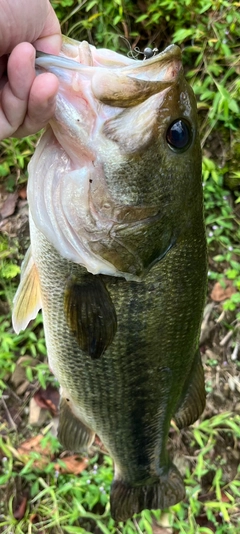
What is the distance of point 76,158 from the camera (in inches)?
47.8

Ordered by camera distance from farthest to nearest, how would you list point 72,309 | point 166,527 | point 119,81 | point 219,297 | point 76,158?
point 219,297 < point 166,527 < point 72,309 < point 76,158 < point 119,81

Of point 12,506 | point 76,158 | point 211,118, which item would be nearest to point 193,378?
point 76,158

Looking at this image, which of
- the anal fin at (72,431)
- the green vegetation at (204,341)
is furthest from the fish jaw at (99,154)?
the green vegetation at (204,341)

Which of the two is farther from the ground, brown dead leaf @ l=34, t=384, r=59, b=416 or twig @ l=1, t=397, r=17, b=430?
twig @ l=1, t=397, r=17, b=430

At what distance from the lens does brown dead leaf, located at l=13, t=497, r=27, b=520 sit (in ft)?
8.01

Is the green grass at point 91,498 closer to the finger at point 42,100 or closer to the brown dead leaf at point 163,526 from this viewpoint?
the brown dead leaf at point 163,526

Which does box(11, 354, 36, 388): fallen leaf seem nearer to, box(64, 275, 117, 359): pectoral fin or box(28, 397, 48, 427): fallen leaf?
box(28, 397, 48, 427): fallen leaf

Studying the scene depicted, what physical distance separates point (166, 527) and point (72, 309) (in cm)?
166

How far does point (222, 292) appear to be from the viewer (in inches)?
112

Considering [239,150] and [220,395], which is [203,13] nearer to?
[239,150]

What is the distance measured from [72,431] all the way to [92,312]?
73 cm

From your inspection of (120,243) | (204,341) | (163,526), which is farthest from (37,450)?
(120,243)

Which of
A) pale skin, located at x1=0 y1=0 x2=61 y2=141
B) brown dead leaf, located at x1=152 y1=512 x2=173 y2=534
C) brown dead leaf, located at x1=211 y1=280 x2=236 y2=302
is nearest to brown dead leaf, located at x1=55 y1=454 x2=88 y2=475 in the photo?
brown dead leaf, located at x1=152 y1=512 x2=173 y2=534

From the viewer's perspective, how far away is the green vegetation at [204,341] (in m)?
2.46
